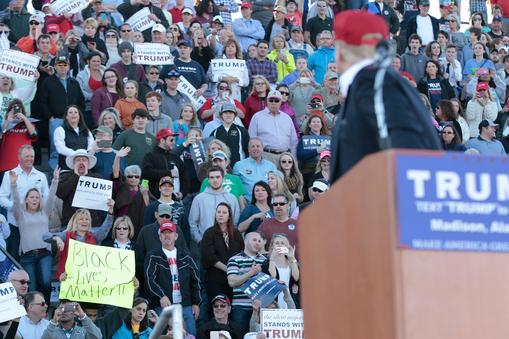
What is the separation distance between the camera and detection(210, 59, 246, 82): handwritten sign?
18.9m

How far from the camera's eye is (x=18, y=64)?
16.6 m

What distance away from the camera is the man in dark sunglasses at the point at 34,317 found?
41.9ft

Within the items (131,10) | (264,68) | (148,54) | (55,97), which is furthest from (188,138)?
(131,10)

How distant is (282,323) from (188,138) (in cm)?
392

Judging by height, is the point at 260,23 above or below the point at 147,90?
above

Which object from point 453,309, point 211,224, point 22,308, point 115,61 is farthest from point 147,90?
point 453,309

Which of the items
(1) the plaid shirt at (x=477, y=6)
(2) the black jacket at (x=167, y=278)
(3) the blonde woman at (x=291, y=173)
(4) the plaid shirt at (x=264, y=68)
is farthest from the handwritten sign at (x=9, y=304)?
(1) the plaid shirt at (x=477, y=6)

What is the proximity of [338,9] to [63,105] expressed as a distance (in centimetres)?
837

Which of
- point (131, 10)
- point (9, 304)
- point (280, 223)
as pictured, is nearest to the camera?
point (9, 304)

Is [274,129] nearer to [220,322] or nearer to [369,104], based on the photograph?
[220,322]

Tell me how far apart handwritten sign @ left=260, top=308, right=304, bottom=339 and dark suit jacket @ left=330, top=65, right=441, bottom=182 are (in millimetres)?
8297

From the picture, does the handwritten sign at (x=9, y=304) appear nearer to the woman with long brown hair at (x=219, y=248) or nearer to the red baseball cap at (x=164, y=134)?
the woman with long brown hair at (x=219, y=248)

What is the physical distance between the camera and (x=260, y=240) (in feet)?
45.7

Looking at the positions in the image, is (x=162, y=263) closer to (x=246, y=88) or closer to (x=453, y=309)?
(x=246, y=88)
